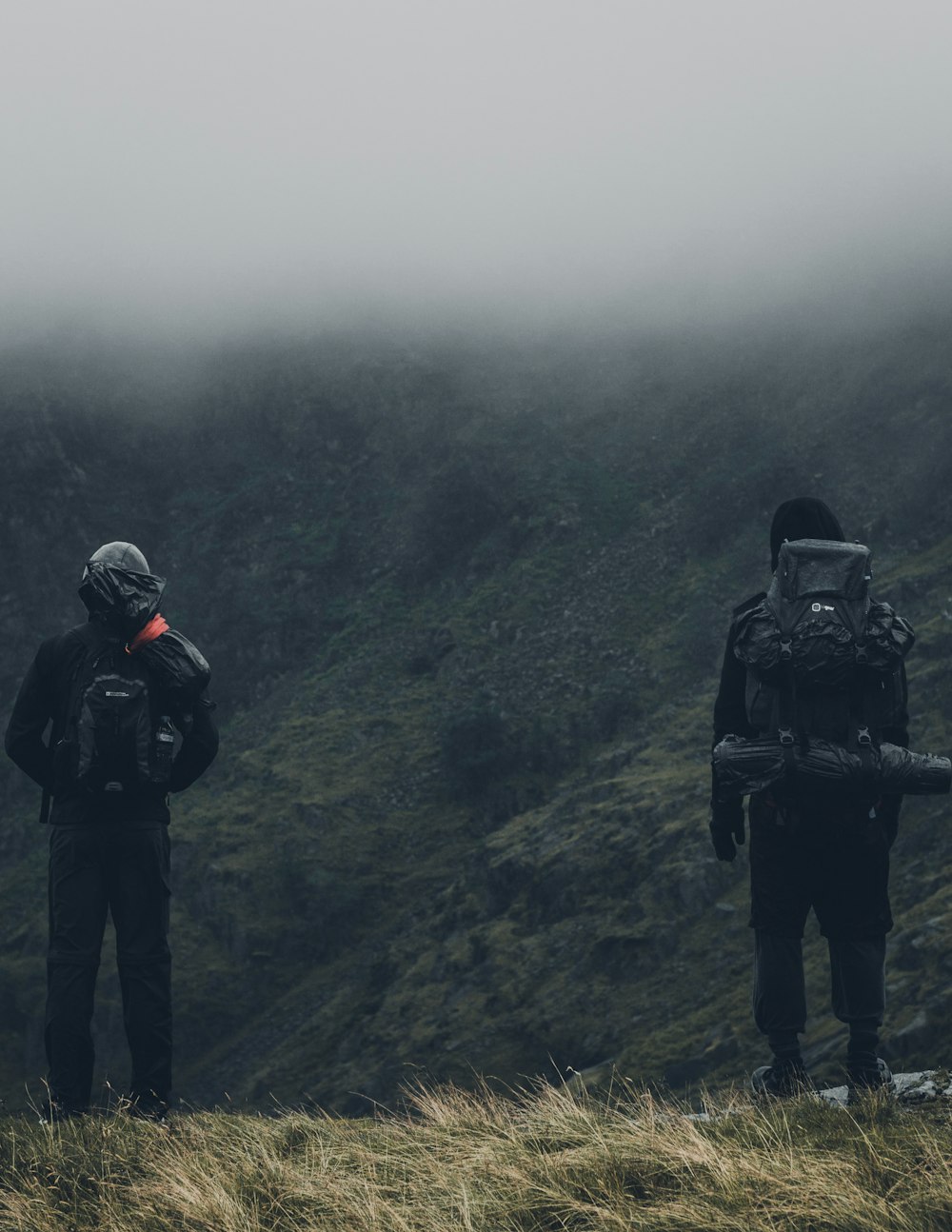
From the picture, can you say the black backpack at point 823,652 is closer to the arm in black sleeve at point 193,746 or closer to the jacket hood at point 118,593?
the arm in black sleeve at point 193,746

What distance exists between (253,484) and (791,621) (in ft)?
115

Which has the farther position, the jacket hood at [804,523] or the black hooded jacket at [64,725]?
the black hooded jacket at [64,725]

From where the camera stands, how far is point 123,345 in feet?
153

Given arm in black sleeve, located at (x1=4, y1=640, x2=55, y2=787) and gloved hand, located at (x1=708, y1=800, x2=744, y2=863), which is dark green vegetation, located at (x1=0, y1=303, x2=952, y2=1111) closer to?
gloved hand, located at (x1=708, y1=800, x2=744, y2=863)

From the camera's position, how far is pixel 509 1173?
14.9 ft

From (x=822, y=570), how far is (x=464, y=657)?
→ 2495 centimetres

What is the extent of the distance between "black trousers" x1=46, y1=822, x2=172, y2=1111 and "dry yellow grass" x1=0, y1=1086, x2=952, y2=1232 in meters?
0.78

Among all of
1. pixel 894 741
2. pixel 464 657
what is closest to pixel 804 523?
pixel 894 741

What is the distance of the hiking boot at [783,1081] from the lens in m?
5.91

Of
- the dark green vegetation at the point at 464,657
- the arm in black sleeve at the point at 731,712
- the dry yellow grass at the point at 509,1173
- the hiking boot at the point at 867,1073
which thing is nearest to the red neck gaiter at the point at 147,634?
the dry yellow grass at the point at 509,1173

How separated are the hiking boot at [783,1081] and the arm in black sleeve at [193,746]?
323 centimetres

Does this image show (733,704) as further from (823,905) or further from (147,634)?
(147,634)

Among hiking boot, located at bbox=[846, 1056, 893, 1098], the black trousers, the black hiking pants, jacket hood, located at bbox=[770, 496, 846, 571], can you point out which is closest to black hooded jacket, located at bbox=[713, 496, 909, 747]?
jacket hood, located at bbox=[770, 496, 846, 571]

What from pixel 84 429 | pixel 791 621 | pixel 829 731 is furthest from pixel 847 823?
pixel 84 429
